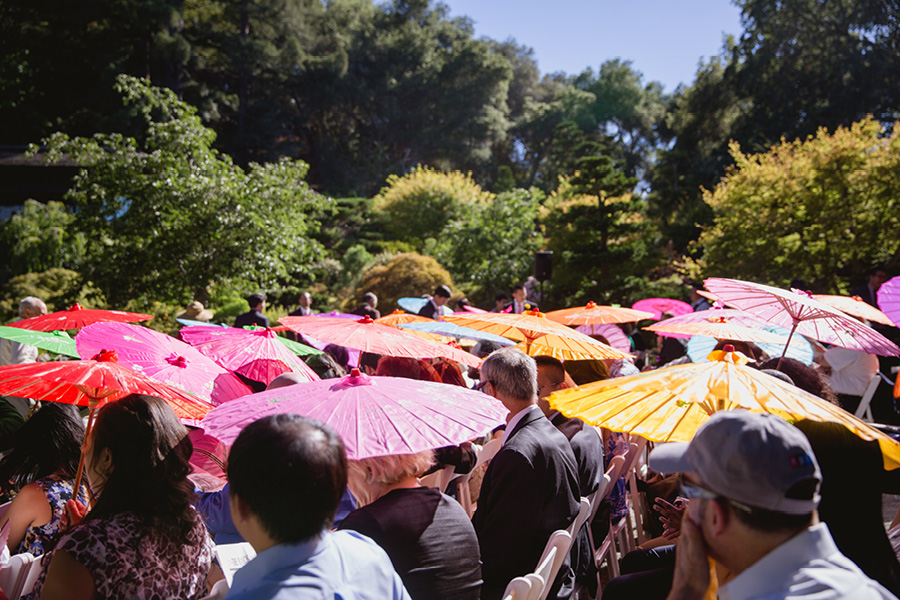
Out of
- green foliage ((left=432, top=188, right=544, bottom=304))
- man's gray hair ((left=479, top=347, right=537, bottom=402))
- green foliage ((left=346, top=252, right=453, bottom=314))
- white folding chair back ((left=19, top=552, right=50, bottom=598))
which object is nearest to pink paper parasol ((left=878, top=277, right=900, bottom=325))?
man's gray hair ((left=479, top=347, right=537, bottom=402))

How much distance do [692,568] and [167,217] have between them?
12113mm

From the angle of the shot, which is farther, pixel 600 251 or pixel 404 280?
pixel 600 251

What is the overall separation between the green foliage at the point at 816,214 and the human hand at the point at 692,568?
13.6m

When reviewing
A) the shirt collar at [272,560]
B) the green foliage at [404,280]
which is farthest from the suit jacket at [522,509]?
the green foliage at [404,280]

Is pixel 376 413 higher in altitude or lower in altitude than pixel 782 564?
lower

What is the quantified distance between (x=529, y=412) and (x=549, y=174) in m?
35.3

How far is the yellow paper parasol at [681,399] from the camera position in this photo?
7.07 ft

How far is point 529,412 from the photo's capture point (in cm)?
312

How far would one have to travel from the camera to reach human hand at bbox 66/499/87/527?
248 cm

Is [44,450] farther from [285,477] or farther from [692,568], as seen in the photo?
[692,568]

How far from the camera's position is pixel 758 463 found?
141 cm

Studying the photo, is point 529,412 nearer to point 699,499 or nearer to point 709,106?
point 699,499

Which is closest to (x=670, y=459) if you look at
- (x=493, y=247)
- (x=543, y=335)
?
(x=543, y=335)

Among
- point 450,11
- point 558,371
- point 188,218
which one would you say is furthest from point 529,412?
point 450,11
